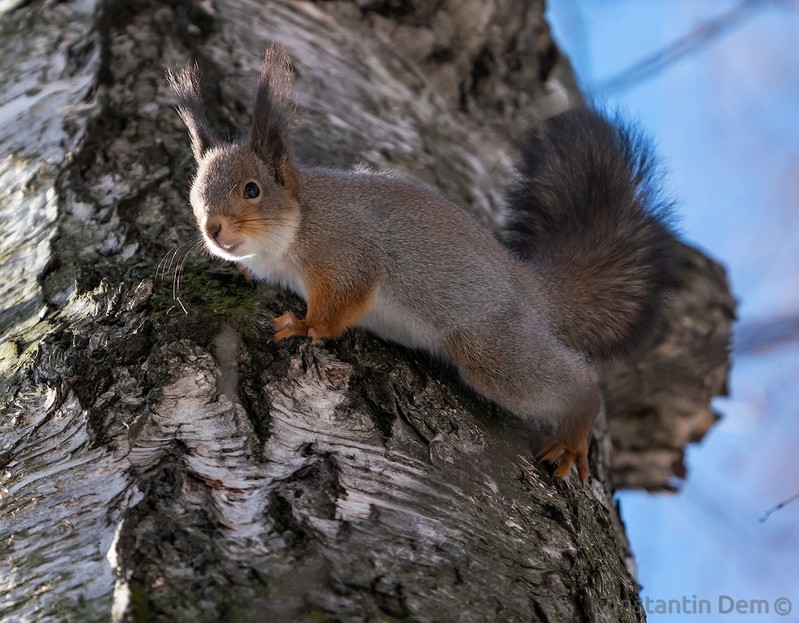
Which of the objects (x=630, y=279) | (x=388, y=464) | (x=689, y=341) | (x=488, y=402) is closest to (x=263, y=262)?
(x=488, y=402)

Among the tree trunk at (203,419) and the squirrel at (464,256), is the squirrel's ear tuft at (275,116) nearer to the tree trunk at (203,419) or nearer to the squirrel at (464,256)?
the squirrel at (464,256)

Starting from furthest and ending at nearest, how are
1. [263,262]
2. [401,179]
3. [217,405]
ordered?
[401,179]
[263,262]
[217,405]

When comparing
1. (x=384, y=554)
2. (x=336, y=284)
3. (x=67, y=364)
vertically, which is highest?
(x=67, y=364)

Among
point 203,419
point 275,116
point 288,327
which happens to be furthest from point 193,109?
point 203,419

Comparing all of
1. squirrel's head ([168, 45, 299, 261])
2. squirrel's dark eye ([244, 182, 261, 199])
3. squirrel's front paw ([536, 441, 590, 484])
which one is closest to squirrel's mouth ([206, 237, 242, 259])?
squirrel's head ([168, 45, 299, 261])

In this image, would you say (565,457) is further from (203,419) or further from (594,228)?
(203,419)

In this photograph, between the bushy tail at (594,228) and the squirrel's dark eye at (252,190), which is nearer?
the squirrel's dark eye at (252,190)

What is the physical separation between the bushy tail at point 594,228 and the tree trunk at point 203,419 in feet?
0.81

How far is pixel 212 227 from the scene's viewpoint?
2201 mm

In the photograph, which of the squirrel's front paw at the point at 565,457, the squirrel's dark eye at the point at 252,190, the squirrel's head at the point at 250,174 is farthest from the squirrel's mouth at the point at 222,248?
the squirrel's front paw at the point at 565,457

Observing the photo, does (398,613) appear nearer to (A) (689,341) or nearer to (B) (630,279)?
(B) (630,279)

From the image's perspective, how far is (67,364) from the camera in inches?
68.5

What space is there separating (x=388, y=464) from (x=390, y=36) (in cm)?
219

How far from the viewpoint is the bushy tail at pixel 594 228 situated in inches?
103
